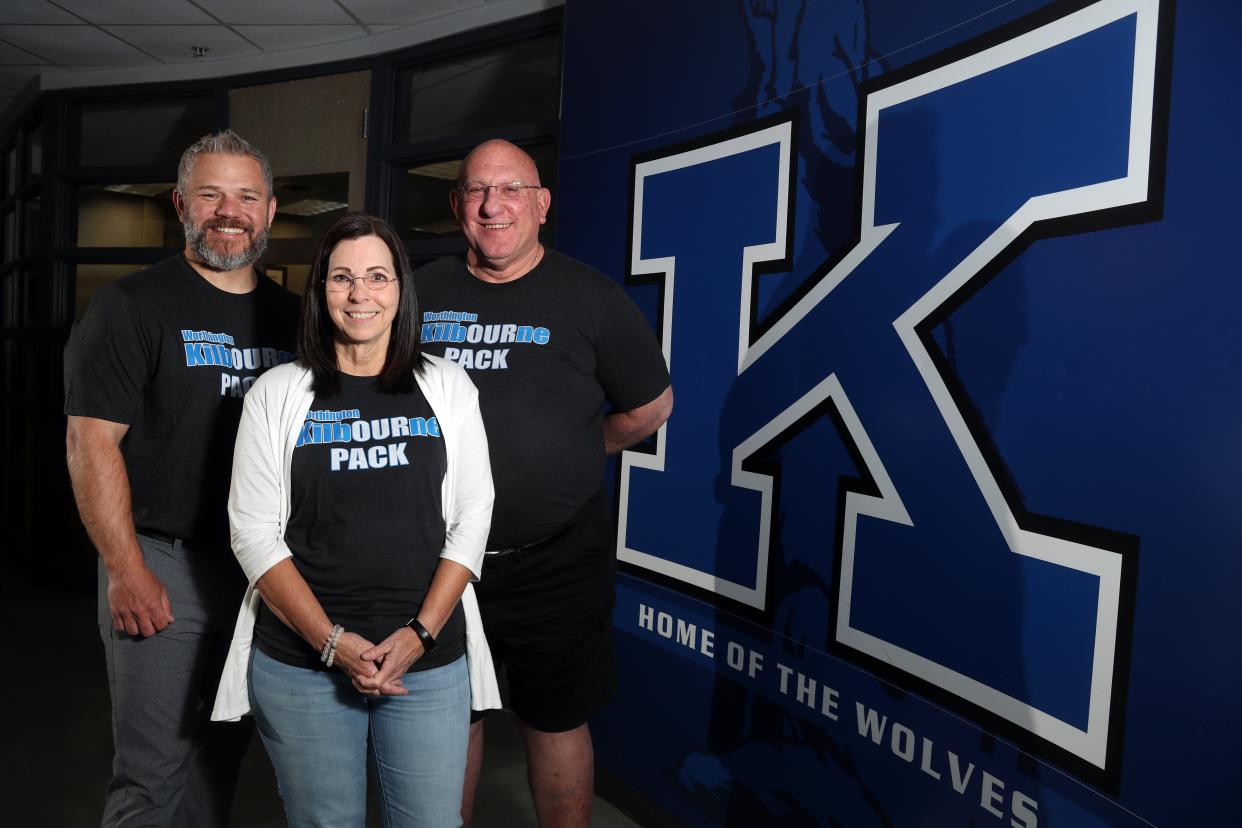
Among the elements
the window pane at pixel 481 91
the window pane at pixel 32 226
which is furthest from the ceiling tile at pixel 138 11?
the window pane at pixel 32 226

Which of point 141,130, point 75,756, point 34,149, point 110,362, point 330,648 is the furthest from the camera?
point 34,149

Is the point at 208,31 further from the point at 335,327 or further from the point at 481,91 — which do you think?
the point at 335,327

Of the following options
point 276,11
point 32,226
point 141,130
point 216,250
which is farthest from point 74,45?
point 216,250

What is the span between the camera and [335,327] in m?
1.47

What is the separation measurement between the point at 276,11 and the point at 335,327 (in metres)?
3.06

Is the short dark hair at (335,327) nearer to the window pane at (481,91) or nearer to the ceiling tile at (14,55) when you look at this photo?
the window pane at (481,91)

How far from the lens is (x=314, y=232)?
12.5 ft

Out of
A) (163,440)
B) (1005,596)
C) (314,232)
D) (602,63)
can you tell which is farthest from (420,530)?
(314,232)

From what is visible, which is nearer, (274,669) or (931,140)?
(274,669)

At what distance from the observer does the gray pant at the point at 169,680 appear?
1604mm

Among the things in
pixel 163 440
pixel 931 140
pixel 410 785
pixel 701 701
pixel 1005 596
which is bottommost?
pixel 701 701

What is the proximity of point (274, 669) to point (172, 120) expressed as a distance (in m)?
4.54

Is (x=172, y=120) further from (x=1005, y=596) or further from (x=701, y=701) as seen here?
(x=1005, y=596)

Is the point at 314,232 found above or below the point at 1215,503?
above
